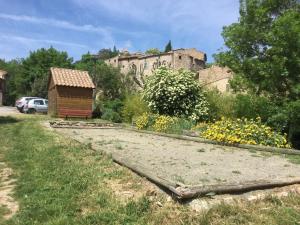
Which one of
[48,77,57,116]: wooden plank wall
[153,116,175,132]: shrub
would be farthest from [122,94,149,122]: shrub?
Answer: [48,77,57,116]: wooden plank wall

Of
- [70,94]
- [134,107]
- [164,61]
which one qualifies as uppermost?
[164,61]

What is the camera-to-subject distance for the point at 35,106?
111 ft

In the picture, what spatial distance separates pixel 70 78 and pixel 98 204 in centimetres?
2369

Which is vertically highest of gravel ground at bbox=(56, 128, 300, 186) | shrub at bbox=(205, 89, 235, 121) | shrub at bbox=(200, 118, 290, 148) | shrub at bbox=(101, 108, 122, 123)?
shrub at bbox=(205, 89, 235, 121)

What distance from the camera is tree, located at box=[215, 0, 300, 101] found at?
12.9m

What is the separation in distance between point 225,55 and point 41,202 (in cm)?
1105

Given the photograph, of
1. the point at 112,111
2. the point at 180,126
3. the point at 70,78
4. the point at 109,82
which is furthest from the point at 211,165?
the point at 109,82

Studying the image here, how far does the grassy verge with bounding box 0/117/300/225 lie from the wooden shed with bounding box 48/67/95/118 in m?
19.5

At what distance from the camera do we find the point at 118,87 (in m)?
44.6

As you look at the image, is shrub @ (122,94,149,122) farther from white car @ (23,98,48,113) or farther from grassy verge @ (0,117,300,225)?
grassy verge @ (0,117,300,225)

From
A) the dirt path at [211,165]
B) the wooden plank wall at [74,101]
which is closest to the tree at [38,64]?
the wooden plank wall at [74,101]

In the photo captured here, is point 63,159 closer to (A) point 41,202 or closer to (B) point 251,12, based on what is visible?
(A) point 41,202

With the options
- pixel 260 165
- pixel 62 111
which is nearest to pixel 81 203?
pixel 260 165

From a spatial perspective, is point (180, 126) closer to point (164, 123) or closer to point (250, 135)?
point (164, 123)
